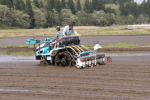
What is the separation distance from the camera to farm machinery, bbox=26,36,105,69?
1424 cm

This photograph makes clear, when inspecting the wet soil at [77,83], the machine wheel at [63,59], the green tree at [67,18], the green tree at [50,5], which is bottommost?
the wet soil at [77,83]

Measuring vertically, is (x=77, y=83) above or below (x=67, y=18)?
below

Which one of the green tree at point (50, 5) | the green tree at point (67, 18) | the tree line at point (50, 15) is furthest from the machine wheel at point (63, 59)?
the green tree at point (50, 5)

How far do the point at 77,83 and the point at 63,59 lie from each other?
3.99 meters

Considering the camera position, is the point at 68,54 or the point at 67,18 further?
the point at 67,18

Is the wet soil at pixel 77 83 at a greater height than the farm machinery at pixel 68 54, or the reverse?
the farm machinery at pixel 68 54

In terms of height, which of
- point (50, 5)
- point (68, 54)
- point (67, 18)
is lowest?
point (68, 54)

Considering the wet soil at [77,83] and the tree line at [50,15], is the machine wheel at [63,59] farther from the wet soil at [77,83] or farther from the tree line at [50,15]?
the tree line at [50,15]

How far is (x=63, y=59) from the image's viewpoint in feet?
48.3

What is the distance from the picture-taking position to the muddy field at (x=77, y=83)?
9105mm

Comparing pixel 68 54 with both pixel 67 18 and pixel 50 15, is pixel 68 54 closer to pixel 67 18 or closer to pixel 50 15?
pixel 50 15

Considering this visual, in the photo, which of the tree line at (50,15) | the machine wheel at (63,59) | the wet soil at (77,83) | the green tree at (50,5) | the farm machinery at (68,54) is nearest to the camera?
the wet soil at (77,83)

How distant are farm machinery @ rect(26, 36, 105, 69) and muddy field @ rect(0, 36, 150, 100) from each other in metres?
0.43

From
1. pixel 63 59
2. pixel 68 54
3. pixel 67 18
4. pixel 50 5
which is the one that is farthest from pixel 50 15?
pixel 68 54
